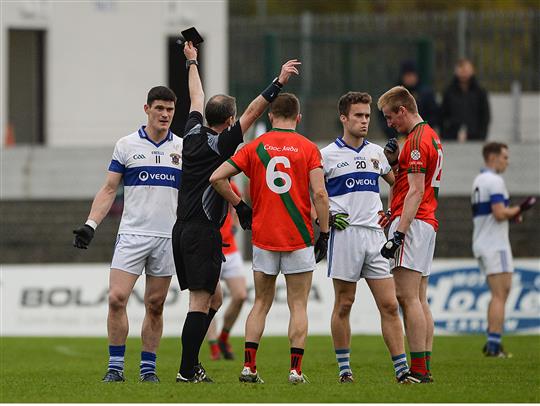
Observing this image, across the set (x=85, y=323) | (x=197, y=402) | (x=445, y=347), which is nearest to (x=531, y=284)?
(x=445, y=347)

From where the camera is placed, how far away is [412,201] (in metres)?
11.5

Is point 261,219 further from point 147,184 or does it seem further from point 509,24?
point 509,24

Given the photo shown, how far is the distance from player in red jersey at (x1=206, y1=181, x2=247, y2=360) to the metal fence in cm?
782

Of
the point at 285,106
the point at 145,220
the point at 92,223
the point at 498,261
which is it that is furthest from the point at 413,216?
the point at 498,261

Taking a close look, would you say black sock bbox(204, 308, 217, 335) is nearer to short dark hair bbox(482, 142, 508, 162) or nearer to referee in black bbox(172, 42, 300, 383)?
referee in black bbox(172, 42, 300, 383)

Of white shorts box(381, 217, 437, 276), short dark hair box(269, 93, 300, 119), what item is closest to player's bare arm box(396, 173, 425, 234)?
white shorts box(381, 217, 437, 276)

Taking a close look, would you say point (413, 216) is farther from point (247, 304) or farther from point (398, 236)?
point (247, 304)

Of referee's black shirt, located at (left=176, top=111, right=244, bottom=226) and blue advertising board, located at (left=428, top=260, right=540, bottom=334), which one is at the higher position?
referee's black shirt, located at (left=176, top=111, right=244, bottom=226)

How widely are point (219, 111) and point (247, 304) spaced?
9012mm

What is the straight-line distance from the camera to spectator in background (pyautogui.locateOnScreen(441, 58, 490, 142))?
2380cm

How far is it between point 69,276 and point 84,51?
10.1 m

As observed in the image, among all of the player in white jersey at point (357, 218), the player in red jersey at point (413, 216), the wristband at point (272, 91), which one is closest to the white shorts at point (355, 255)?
the player in white jersey at point (357, 218)

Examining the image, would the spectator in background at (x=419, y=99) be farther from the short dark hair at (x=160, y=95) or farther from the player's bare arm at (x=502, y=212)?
the short dark hair at (x=160, y=95)

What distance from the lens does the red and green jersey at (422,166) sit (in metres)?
11.6
